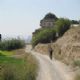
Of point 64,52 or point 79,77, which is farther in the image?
point 64,52

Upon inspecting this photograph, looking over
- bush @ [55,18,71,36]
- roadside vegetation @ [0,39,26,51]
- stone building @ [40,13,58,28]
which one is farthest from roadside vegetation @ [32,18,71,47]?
stone building @ [40,13,58,28]

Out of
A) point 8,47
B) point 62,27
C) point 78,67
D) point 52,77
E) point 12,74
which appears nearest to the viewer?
point 12,74

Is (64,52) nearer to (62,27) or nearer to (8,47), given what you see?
(62,27)

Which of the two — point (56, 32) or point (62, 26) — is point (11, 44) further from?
point (62, 26)

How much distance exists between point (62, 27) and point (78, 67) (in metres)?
52.3

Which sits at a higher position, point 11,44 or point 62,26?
point 62,26

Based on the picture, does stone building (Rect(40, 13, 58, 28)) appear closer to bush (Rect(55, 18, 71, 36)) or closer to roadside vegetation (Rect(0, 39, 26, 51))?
roadside vegetation (Rect(0, 39, 26, 51))

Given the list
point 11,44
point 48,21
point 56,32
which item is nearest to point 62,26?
point 56,32

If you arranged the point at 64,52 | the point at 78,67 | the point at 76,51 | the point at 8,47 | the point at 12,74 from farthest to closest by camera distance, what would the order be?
the point at 8,47, the point at 64,52, the point at 76,51, the point at 78,67, the point at 12,74

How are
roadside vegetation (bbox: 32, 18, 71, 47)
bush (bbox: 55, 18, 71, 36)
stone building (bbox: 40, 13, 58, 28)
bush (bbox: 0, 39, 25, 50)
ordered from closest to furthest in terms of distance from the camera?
1. bush (bbox: 55, 18, 71, 36)
2. roadside vegetation (bbox: 32, 18, 71, 47)
3. bush (bbox: 0, 39, 25, 50)
4. stone building (bbox: 40, 13, 58, 28)

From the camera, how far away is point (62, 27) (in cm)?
8256

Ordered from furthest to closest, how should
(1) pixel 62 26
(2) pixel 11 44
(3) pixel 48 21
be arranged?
(3) pixel 48 21 < (2) pixel 11 44 < (1) pixel 62 26

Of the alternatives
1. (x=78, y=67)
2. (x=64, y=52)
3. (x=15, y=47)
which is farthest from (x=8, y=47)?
(x=78, y=67)

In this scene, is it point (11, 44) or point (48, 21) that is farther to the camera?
point (48, 21)
